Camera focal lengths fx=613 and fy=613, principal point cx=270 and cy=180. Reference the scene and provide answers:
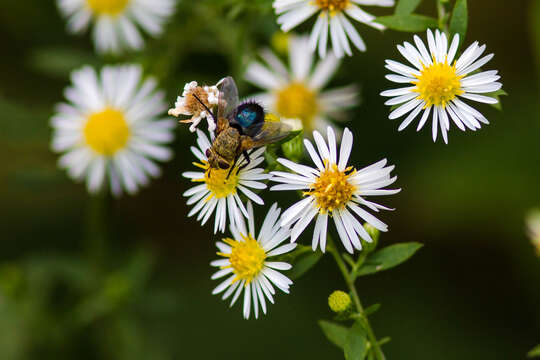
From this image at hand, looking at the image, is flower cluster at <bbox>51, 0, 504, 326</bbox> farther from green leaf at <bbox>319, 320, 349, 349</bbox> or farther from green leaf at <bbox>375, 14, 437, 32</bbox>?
green leaf at <bbox>319, 320, 349, 349</bbox>

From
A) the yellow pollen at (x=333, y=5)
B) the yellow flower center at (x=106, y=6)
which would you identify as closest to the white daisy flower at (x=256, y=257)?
the yellow pollen at (x=333, y=5)

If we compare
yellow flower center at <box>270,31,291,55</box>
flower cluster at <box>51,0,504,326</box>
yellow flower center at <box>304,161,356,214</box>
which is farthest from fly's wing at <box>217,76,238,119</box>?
yellow flower center at <box>270,31,291,55</box>

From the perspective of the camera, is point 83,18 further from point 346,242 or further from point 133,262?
point 346,242

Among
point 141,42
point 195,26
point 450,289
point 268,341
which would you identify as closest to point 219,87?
point 195,26

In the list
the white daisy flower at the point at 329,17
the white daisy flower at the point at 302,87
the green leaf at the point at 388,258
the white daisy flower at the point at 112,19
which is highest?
the white daisy flower at the point at 112,19

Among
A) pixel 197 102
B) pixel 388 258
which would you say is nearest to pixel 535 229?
pixel 388 258

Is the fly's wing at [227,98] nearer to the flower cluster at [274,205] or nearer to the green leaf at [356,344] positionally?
the flower cluster at [274,205]

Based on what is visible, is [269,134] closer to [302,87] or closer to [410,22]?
[410,22]
